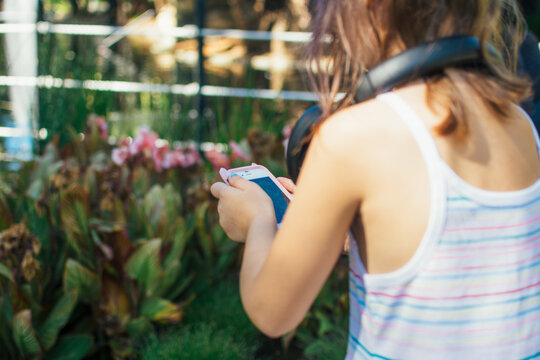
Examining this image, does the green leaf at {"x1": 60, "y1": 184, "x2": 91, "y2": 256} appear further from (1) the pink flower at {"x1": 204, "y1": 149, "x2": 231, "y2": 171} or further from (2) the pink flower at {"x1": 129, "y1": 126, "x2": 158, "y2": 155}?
(1) the pink flower at {"x1": 204, "y1": 149, "x2": 231, "y2": 171}

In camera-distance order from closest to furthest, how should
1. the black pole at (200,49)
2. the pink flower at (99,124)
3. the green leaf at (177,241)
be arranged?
1. the green leaf at (177,241)
2. the pink flower at (99,124)
3. the black pole at (200,49)

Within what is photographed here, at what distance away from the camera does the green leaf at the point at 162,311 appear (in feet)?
7.12

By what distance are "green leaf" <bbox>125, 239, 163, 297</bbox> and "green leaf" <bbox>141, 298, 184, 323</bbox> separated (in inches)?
2.4

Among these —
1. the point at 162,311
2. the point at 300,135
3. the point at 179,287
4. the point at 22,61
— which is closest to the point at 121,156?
the point at 179,287

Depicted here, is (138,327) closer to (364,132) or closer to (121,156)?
(121,156)

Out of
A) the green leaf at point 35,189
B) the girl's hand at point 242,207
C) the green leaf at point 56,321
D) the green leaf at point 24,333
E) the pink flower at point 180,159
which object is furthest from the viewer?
the pink flower at point 180,159

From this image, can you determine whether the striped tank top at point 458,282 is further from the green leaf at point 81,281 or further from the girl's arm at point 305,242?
the green leaf at point 81,281

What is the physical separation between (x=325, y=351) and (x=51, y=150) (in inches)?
61.3

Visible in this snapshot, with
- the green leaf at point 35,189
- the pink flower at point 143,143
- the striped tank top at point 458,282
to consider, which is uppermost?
the striped tank top at point 458,282

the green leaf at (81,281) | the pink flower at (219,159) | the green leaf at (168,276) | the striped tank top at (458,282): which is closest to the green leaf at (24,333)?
the green leaf at (81,281)

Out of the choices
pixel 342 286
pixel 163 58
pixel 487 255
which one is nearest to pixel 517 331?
pixel 487 255

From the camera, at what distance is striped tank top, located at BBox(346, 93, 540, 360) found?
760 millimetres

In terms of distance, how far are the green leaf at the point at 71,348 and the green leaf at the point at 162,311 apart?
0.69 feet

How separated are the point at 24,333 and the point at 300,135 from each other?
135 centimetres
